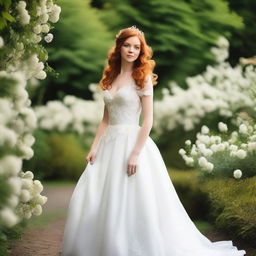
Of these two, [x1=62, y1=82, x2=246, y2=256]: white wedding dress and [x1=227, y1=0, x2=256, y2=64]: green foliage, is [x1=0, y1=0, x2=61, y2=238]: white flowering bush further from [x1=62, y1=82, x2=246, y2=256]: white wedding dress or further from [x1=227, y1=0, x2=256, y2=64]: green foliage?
[x1=227, y1=0, x2=256, y2=64]: green foliage

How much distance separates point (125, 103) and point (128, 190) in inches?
25.5

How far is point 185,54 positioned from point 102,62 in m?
1.73

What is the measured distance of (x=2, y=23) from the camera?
138 inches

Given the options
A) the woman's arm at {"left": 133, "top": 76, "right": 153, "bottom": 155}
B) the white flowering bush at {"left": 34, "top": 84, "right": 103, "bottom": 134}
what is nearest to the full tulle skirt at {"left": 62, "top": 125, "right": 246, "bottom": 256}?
the woman's arm at {"left": 133, "top": 76, "right": 153, "bottom": 155}

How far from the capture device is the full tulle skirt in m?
4.07

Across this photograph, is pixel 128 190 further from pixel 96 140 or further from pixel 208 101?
pixel 208 101

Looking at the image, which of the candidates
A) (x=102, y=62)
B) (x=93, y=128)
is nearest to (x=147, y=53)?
(x=93, y=128)

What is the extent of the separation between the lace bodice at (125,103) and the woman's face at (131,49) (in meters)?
Result: 0.19

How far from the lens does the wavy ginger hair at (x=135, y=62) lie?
4.27m

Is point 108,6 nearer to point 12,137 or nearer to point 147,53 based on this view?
point 147,53

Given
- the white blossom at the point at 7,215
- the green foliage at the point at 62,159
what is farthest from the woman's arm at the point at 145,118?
the green foliage at the point at 62,159

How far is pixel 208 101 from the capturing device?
9.16 meters

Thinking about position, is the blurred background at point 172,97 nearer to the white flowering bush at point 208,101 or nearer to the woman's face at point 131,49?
the white flowering bush at point 208,101

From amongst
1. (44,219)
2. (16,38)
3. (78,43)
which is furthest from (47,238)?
(78,43)
